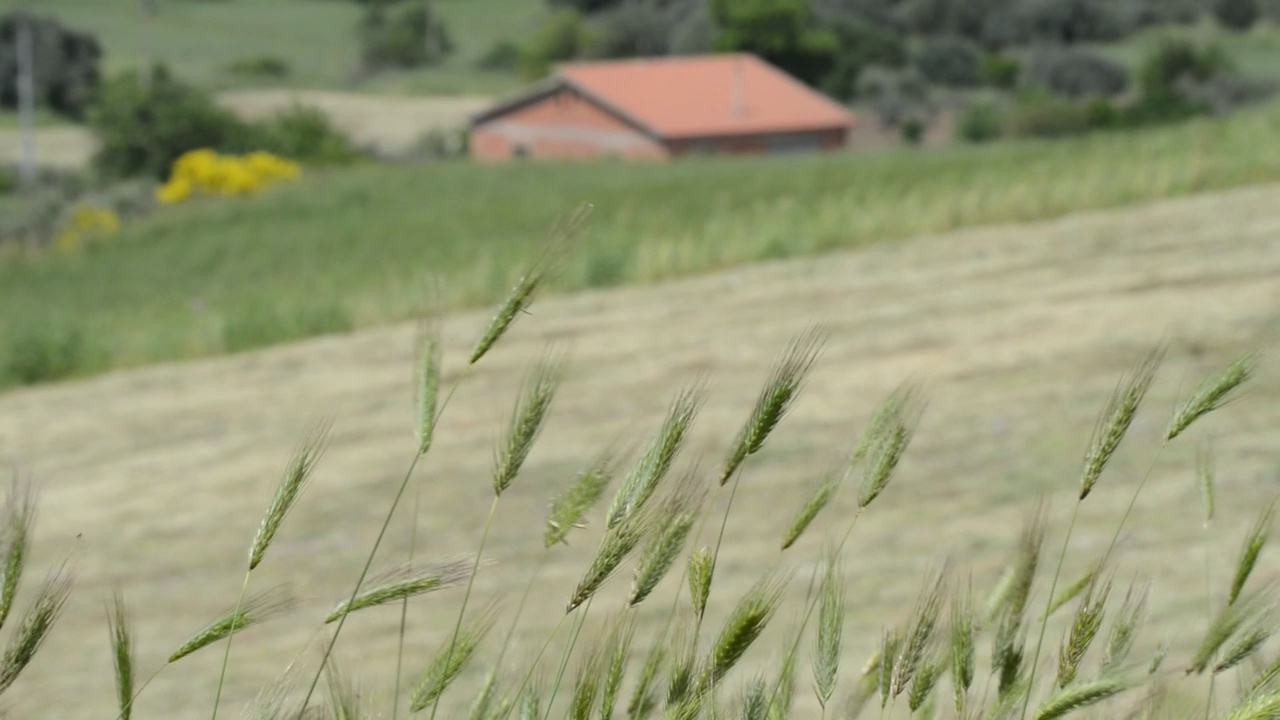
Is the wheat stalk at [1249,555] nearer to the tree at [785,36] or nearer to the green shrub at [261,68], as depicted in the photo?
the tree at [785,36]

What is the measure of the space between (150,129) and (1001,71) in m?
24.8

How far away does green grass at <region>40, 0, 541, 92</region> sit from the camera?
72.6 meters

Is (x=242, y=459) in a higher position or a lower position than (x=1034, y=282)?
lower

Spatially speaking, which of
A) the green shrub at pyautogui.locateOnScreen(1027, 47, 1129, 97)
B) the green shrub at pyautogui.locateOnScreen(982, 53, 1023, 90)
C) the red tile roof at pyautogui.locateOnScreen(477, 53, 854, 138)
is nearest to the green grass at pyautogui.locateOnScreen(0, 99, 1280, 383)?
the red tile roof at pyautogui.locateOnScreen(477, 53, 854, 138)

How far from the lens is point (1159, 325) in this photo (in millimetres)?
5980

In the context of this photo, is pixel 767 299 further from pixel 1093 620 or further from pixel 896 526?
pixel 1093 620

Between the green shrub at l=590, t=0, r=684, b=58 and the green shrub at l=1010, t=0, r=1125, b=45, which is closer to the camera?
the green shrub at l=1010, t=0, r=1125, b=45

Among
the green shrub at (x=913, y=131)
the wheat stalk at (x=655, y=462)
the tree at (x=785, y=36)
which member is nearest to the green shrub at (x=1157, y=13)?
the green shrub at (x=913, y=131)

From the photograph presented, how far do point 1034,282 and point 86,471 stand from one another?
376 cm

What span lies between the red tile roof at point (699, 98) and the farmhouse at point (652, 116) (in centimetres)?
3

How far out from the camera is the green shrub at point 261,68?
71.4 metres

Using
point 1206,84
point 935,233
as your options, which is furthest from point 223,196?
point 935,233

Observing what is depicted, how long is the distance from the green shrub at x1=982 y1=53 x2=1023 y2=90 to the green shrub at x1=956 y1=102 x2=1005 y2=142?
234 inches

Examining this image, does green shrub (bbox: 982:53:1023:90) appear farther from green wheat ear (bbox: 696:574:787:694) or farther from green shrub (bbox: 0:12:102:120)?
green wheat ear (bbox: 696:574:787:694)
